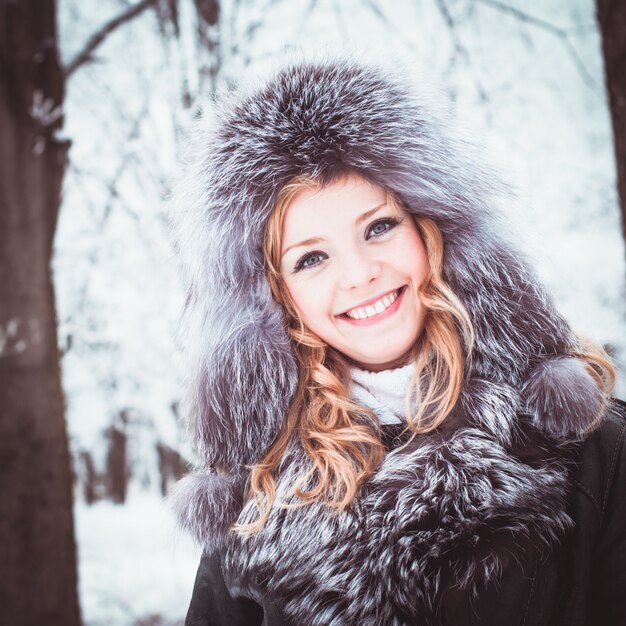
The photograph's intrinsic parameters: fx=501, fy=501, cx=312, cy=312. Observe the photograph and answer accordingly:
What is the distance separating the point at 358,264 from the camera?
151 cm

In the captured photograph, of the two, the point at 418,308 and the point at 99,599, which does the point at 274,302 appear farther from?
the point at 99,599

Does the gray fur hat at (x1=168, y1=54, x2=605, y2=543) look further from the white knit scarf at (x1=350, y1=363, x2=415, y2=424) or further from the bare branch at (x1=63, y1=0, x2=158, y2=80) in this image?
the bare branch at (x1=63, y1=0, x2=158, y2=80)

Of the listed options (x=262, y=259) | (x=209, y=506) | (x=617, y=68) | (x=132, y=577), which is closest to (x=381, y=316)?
(x=262, y=259)

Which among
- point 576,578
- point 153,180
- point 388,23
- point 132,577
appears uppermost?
point 388,23

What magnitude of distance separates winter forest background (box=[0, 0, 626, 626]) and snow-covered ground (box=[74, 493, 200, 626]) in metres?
0.02

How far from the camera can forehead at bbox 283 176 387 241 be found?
1.53 m

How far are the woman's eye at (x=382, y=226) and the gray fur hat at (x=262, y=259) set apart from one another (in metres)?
0.08

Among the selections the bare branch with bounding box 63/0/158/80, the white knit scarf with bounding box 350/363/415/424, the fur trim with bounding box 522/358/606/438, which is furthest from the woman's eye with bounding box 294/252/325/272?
the bare branch with bounding box 63/0/158/80

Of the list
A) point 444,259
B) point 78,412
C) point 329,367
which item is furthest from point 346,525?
point 78,412

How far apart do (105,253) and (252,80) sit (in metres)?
3.67

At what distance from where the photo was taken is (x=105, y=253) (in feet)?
16.2

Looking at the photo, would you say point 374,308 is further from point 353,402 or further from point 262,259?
point 262,259

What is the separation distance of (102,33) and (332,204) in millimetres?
3356

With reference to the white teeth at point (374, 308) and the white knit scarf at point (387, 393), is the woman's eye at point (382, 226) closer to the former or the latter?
the white teeth at point (374, 308)
